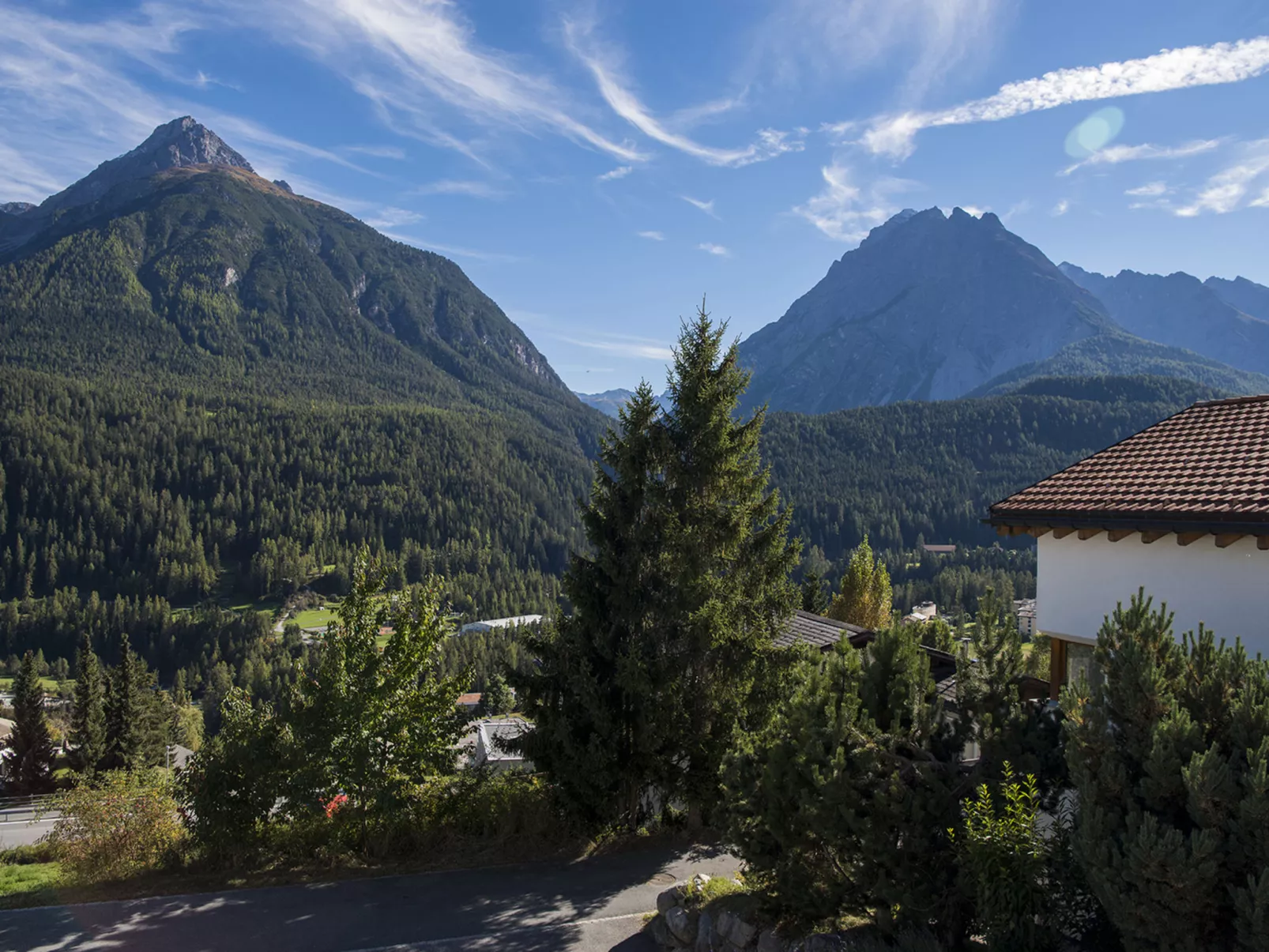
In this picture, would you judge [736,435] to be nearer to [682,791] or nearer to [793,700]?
[682,791]

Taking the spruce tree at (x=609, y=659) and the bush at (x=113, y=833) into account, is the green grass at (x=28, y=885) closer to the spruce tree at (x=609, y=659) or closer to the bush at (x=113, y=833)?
the bush at (x=113, y=833)

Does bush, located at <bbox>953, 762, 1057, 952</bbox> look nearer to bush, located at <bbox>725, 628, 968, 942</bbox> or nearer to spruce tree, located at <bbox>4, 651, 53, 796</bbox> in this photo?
bush, located at <bbox>725, 628, 968, 942</bbox>

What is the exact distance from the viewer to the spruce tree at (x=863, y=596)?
107 ft

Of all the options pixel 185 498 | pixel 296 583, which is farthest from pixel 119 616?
pixel 185 498

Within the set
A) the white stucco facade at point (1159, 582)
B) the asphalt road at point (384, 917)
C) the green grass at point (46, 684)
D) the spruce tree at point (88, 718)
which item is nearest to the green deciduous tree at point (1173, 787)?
the white stucco facade at point (1159, 582)

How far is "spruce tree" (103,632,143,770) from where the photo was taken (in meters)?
47.0

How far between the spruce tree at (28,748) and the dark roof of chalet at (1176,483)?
5347cm

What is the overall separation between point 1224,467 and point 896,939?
16.9ft

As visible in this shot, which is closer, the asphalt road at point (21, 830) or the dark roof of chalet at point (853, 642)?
the dark roof of chalet at point (853, 642)

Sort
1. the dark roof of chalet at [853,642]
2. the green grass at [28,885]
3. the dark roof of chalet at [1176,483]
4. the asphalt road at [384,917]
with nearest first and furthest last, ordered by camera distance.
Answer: the dark roof of chalet at [1176,483], the dark roof of chalet at [853,642], the asphalt road at [384,917], the green grass at [28,885]

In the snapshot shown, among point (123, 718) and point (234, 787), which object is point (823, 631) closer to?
point (234, 787)

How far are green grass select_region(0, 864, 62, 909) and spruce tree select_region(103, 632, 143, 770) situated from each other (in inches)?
1401

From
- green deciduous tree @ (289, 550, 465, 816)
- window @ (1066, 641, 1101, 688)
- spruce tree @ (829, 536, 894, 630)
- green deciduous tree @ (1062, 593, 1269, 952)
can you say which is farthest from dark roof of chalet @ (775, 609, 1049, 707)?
spruce tree @ (829, 536, 894, 630)

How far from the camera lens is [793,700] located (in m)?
6.86
